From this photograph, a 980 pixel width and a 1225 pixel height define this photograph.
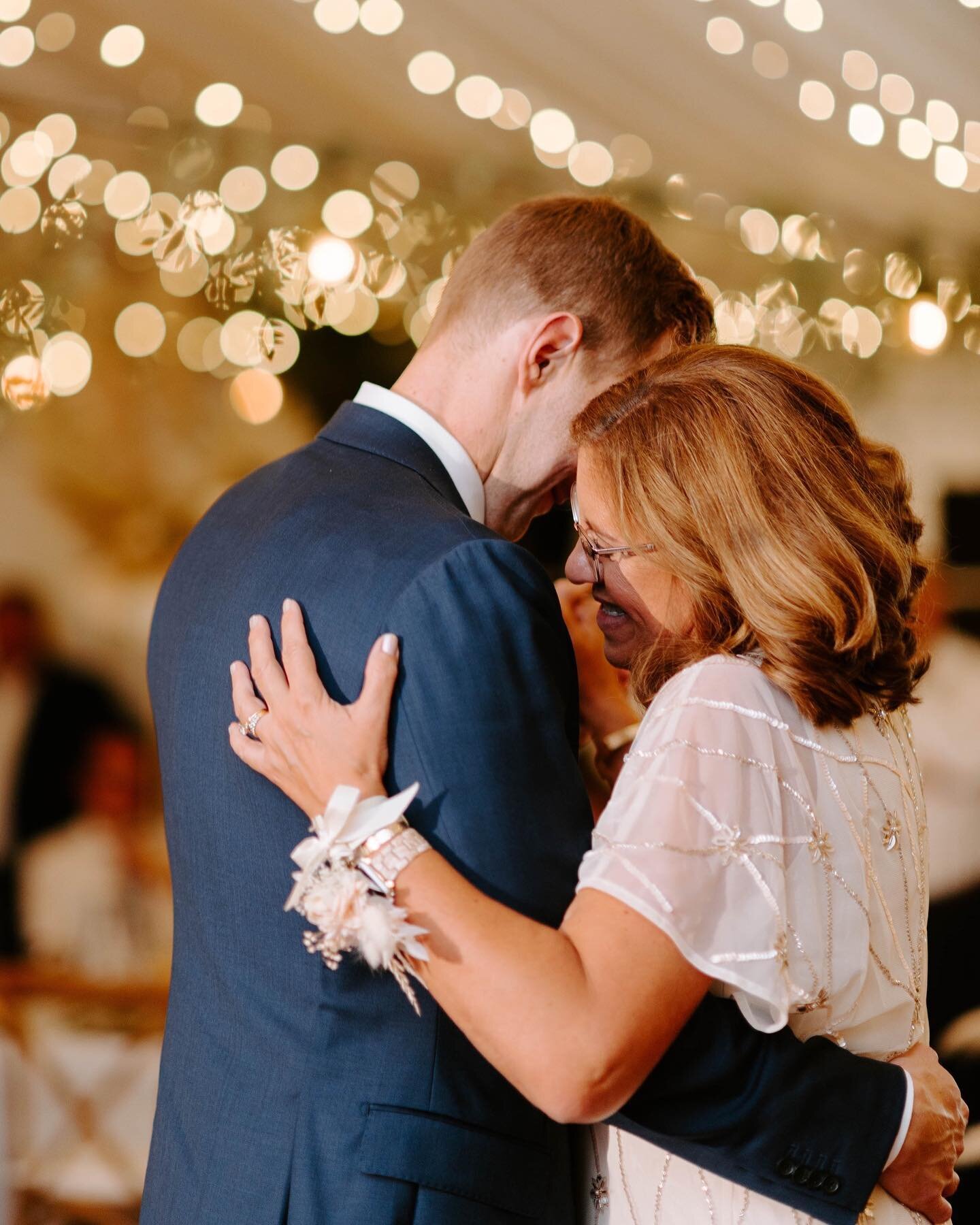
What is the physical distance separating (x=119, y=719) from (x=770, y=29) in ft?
6.45

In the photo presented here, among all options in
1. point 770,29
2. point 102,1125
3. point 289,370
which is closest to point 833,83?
point 770,29

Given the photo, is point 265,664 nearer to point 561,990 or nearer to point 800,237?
point 561,990

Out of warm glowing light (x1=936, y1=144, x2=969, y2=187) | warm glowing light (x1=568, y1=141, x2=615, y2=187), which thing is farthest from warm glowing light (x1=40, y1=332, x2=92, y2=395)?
warm glowing light (x1=936, y1=144, x2=969, y2=187)

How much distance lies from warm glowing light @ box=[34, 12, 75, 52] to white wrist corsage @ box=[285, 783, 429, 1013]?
1831 mm

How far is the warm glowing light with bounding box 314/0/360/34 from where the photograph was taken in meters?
2.22

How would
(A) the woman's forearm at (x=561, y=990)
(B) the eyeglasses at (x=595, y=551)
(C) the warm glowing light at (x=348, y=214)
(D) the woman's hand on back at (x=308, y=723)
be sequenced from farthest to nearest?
(C) the warm glowing light at (x=348, y=214) → (B) the eyeglasses at (x=595, y=551) → (D) the woman's hand on back at (x=308, y=723) → (A) the woman's forearm at (x=561, y=990)

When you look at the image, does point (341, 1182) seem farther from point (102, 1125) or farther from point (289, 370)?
point (289, 370)

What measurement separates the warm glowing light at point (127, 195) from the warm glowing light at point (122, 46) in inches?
8.1

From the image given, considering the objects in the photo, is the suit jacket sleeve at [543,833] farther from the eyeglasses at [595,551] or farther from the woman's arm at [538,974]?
the eyeglasses at [595,551]

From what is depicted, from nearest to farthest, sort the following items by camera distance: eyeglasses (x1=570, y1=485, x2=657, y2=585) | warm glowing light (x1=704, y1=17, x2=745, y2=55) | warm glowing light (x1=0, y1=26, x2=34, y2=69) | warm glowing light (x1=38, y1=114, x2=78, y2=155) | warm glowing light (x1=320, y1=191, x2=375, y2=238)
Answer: eyeglasses (x1=570, y1=485, x2=657, y2=585), warm glowing light (x1=0, y1=26, x2=34, y2=69), warm glowing light (x1=38, y1=114, x2=78, y2=155), warm glowing light (x1=704, y1=17, x2=745, y2=55), warm glowing light (x1=320, y1=191, x2=375, y2=238)

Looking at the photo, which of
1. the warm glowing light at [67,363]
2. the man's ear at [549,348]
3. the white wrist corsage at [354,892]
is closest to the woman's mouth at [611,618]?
the man's ear at [549,348]

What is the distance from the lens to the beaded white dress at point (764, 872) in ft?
3.13

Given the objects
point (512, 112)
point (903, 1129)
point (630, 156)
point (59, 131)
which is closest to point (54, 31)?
point (59, 131)

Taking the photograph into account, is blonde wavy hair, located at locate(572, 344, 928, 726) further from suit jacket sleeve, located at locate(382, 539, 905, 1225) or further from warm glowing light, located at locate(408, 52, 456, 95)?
warm glowing light, located at locate(408, 52, 456, 95)
